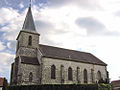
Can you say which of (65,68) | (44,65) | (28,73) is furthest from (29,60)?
(65,68)

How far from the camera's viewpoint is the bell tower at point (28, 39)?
109 feet

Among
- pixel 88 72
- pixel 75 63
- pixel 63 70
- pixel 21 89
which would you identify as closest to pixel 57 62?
pixel 63 70

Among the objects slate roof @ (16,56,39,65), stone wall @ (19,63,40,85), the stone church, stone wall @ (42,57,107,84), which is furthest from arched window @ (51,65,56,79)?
slate roof @ (16,56,39,65)

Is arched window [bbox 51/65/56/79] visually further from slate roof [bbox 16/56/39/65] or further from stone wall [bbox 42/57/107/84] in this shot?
slate roof [bbox 16/56/39/65]

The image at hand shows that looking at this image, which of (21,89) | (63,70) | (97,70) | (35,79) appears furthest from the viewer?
(97,70)

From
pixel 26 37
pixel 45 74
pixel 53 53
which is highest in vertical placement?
pixel 26 37

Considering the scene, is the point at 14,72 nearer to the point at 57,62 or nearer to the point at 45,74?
the point at 45,74

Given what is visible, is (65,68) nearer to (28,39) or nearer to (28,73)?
(28,73)

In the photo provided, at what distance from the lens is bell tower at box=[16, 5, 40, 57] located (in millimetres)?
33112

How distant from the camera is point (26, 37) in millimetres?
34000

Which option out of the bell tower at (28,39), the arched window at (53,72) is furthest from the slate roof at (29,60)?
the arched window at (53,72)

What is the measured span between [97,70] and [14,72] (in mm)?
20422

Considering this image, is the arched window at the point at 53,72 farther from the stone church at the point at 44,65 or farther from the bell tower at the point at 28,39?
the bell tower at the point at 28,39

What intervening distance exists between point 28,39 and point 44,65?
754 cm
